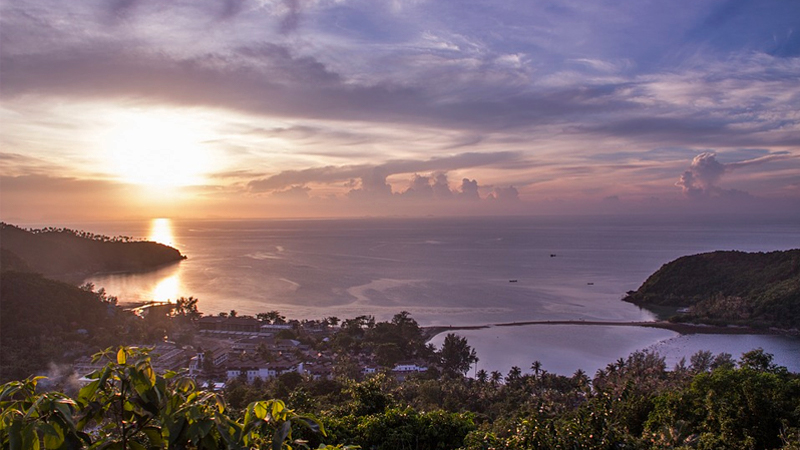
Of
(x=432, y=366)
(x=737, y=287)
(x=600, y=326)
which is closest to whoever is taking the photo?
(x=432, y=366)

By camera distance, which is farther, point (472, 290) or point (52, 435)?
point (472, 290)

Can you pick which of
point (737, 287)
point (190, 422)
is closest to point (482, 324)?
point (737, 287)

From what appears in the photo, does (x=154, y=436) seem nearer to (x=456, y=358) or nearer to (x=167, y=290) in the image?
(x=456, y=358)

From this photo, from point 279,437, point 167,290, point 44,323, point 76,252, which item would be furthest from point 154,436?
point 76,252

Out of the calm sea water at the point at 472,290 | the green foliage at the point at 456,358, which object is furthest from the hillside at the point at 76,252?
the green foliage at the point at 456,358

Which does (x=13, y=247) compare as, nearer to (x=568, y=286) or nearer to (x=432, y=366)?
(x=432, y=366)

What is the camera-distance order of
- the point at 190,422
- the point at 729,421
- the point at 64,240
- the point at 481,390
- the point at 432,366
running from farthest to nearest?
the point at 64,240 → the point at 432,366 → the point at 481,390 → the point at 729,421 → the point at 190,422
